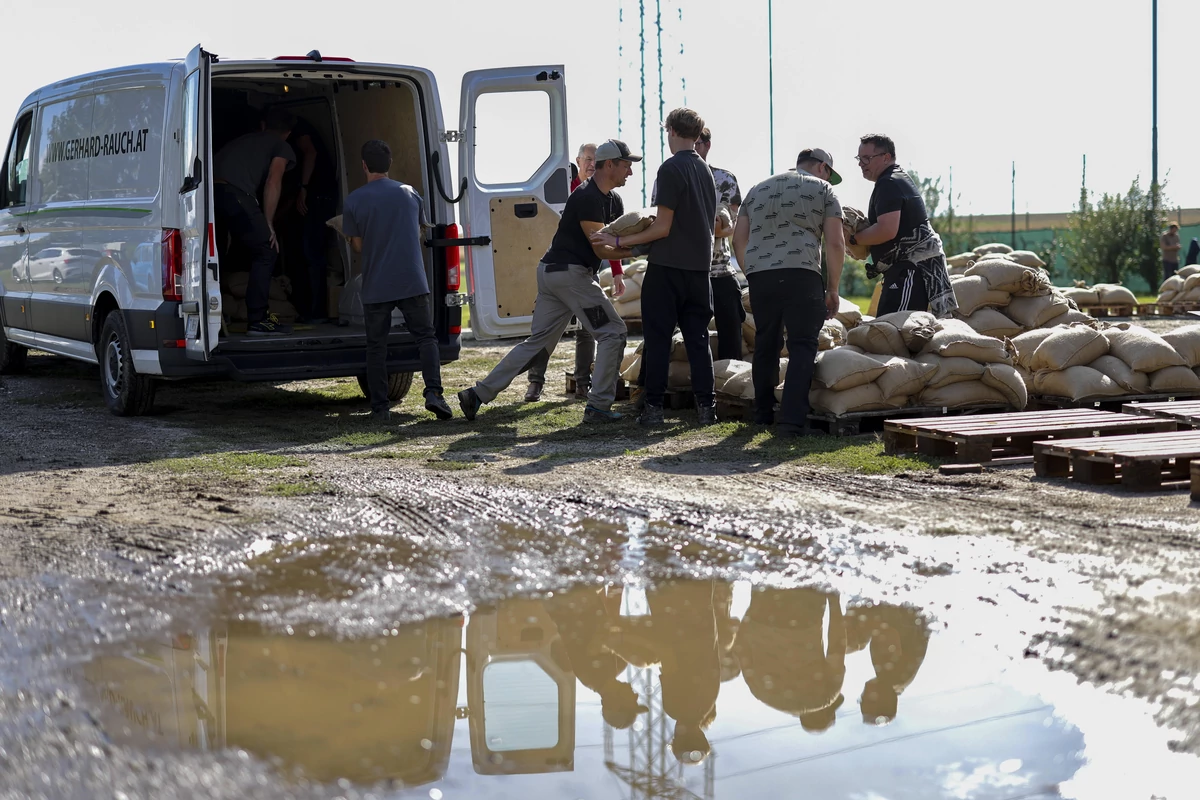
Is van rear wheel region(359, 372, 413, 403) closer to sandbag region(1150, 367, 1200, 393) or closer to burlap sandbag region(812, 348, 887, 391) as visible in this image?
burlap sandbag region(812, 348, 887, 391)

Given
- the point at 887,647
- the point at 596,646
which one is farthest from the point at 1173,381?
the point at 596,646

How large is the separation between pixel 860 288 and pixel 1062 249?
9.10 metres

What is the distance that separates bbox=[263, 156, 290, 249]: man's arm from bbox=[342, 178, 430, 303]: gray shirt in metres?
1.27

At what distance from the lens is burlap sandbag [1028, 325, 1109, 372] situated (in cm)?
834

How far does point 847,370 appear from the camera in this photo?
7660 millimetres

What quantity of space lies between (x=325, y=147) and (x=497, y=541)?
631cm

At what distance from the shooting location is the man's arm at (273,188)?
31.8ft

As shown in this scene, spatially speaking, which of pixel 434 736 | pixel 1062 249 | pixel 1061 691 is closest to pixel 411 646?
pixel 434 736

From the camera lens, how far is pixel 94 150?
940 cm

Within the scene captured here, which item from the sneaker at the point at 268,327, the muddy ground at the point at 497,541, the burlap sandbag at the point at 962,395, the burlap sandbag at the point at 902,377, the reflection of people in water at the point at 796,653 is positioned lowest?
the reflection of people in water at the point at 796,653

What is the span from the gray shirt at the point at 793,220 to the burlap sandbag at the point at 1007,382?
123cm

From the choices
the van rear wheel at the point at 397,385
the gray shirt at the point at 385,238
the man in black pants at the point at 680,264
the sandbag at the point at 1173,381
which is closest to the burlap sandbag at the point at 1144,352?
the sandbag at the point at 1173,381

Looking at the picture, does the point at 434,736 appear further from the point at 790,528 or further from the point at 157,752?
the point at 790,528

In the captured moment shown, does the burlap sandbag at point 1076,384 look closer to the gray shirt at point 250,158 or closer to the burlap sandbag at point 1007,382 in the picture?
the burlap sandbag at point 1007,382
